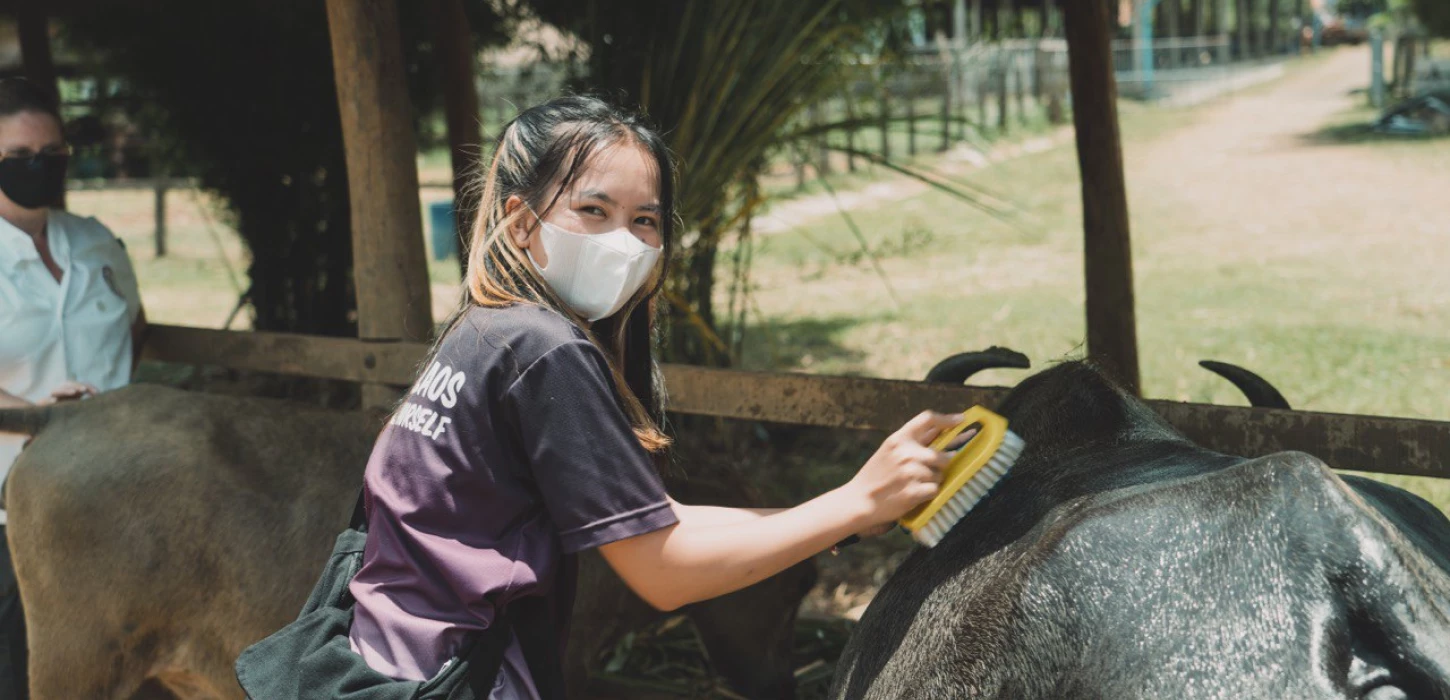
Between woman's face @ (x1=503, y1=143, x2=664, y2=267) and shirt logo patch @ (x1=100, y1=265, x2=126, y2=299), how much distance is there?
2.32 meters

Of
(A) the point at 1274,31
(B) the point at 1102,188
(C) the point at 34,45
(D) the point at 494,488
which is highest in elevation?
(A) the point at 1274,31

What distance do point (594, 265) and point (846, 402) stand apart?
60.7 inches

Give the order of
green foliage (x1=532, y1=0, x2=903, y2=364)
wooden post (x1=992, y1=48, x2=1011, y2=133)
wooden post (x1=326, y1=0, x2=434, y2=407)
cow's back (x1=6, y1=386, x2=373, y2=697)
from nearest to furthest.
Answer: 1. cow's back (x1=6, y1=386, x2=373, y2=697)
2. wooden post (x1=326, y1=0, x2=434, y2=407)
3. green foliage (x1=532, y1=0, x2=903, y2=364)
4. wooden post (x1=992, y1=48, x2=1011, y2=133)

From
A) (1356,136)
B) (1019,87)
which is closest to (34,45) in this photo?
(1356,136)

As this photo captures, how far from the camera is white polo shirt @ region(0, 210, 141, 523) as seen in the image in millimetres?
3529

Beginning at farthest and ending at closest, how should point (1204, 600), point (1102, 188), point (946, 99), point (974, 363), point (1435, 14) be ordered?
point (1435, 14) < point (946, 99) < point (1102, 188) < point (974, 363) < point (1204, 600)

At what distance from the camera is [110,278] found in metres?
3.86

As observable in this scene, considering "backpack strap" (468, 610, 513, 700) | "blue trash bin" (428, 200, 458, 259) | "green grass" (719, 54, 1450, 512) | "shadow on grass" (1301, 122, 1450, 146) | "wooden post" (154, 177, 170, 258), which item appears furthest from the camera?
"shadow on grass" (1301, 122, 1450, 146)

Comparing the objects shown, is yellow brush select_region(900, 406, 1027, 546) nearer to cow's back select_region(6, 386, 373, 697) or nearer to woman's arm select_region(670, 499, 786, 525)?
woman's arm select_region(670, 499, 786, 525)

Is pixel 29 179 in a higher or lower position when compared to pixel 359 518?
higher

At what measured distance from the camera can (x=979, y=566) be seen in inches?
73.0

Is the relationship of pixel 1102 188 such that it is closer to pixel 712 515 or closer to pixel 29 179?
→ pixel 712 515

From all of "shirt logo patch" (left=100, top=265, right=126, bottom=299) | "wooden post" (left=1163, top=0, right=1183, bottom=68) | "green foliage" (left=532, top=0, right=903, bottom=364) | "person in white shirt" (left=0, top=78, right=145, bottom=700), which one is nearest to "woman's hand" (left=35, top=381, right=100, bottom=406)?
"person in white shirt" (left=0, top=78, right=145, bottom=700)

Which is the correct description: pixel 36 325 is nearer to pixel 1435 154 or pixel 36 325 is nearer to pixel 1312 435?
pixel 1312 435
